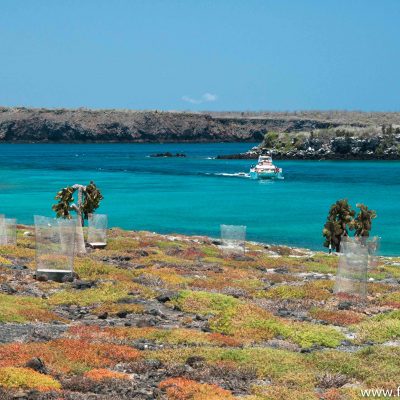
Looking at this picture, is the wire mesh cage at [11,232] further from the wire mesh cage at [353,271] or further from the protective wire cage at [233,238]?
the wire mesh cage at [353,271]

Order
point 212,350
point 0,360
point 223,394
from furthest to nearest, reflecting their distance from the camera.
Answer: point 212,350 < point 0,360 < point 223,394

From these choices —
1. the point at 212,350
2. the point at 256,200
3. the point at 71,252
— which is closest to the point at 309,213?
the point at 256,200

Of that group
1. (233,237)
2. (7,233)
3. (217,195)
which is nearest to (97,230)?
(7,233)

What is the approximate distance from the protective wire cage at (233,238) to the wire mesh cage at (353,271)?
15.1 meters

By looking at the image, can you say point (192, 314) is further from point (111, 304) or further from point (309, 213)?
point (309, 213)

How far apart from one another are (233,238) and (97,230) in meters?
8.02

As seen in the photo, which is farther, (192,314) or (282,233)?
(282,233)

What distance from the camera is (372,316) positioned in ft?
80.0

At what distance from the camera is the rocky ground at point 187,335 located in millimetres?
14875

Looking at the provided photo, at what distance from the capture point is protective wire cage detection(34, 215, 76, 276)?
28109 mm

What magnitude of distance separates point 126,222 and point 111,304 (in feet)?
187

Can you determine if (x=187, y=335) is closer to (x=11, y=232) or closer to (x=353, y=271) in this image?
(x=353, y=271)

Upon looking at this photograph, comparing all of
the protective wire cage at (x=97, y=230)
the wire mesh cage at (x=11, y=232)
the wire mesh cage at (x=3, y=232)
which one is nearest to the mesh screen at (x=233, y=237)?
the protective wire cage at (x=97, y=230)

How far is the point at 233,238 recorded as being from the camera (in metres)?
44.4
